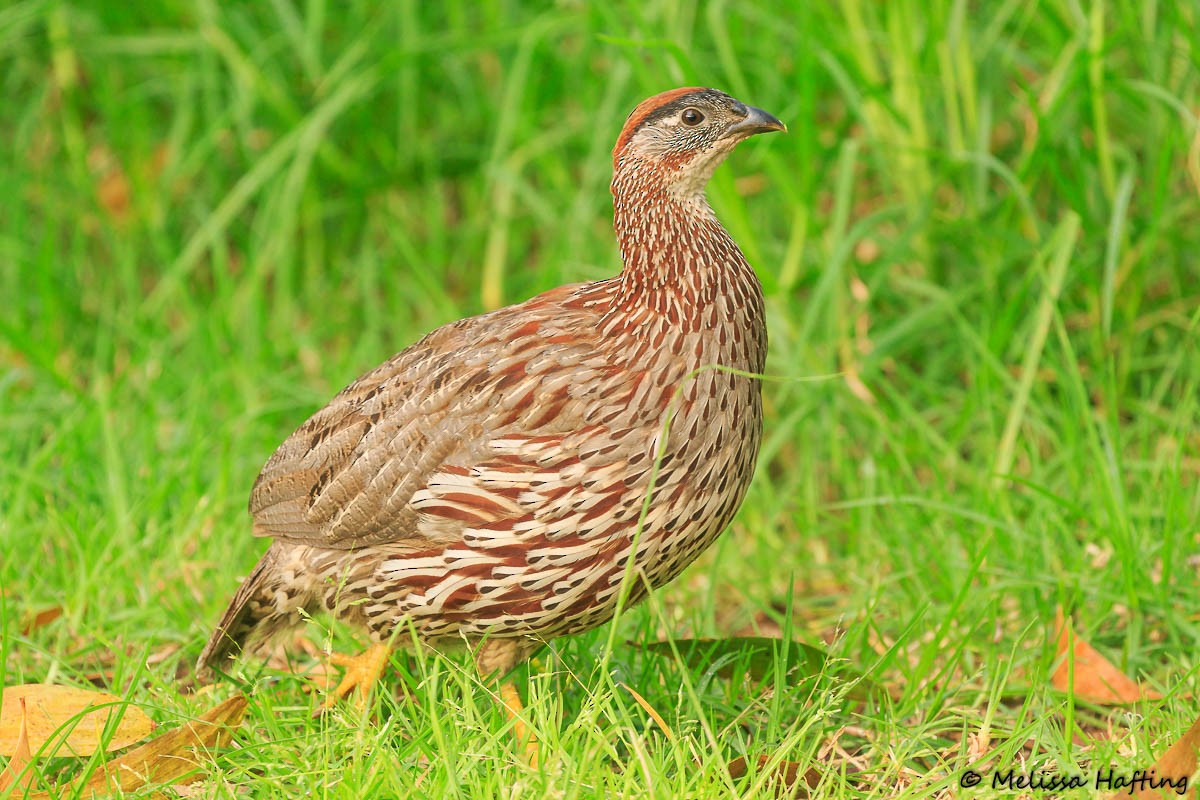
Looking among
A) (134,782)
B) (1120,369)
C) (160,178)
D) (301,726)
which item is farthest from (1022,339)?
(160,178)

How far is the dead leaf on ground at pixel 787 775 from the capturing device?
3189 mm

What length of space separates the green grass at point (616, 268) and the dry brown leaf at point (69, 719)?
0.10 metres

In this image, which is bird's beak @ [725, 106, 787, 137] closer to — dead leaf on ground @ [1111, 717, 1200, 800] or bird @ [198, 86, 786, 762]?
bird @ [198, 86, 786, 762]

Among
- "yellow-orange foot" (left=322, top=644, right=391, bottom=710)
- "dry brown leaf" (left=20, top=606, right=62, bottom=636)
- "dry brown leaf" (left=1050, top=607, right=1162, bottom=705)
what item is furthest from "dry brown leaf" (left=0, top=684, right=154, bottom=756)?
"dry brown leaf" (left=1050, top=607, right=1162, bottom=705)

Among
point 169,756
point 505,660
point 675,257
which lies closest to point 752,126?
point 675,257

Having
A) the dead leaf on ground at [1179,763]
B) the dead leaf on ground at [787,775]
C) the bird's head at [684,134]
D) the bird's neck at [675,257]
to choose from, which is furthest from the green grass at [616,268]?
the bird's head at [684,134]

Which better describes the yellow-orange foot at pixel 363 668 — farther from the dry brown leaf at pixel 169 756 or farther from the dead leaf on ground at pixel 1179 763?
the dead leaf on ground at pixel 1179 763

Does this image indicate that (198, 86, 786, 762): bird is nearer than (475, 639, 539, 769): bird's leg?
Yes

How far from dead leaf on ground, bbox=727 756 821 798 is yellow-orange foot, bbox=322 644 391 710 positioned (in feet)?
2.93

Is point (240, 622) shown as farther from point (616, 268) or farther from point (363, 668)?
point (616, 268)

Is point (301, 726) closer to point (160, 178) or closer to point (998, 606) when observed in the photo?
point (998, 606)

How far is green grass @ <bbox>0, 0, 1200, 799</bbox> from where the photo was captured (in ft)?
11.7

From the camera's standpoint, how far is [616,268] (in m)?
5.70

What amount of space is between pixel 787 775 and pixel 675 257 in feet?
3.98
